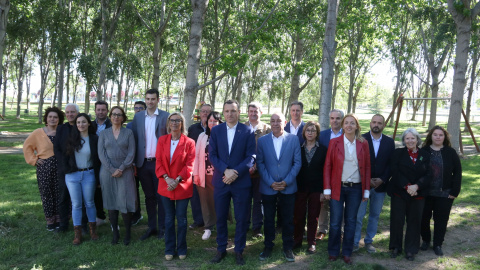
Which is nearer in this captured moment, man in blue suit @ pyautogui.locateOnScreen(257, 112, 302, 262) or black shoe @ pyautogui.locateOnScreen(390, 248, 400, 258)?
man in blue suit @ pyautogui.locateOnScreen(257, 112, 302, 262)

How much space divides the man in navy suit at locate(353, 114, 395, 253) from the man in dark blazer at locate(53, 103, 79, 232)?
4392 millimetres

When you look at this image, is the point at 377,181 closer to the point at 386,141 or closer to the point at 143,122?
the point at 386,141

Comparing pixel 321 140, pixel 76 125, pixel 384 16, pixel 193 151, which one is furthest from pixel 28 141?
pixel 384 16

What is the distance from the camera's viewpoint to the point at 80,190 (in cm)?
530

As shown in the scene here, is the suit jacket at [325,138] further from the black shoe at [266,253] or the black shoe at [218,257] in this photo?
the black shoe at [218,257]

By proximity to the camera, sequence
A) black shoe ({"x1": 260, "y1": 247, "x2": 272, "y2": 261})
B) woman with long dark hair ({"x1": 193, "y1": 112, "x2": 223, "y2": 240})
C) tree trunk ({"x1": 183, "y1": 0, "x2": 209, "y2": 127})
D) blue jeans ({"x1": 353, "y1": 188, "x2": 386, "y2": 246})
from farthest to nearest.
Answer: tree trunk ({"x1": 183, "y1": 0, "x2": 209, "y2": 127}), woman with long dark hair ({"x1": 193, "y1": 112, "x2": 223, "y2": 240}), blue jeans ({"x1": 353, "y1": 188, "x2": 386, "y2": 246}), black shoe ({"x1": 260, "y1": 247, "x2": 272, "y2": 261})

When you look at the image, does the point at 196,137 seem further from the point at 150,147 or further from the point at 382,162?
the point at 382,162

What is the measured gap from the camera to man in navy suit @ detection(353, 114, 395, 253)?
5094 millimetres

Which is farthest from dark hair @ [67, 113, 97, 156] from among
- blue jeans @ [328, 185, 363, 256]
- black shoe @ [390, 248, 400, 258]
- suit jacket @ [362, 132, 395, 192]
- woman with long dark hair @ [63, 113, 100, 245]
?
black shoe @ [390, 248, 400, 258]

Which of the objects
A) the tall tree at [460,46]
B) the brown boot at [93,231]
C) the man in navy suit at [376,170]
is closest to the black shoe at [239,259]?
the man in navy suit at [376,170]

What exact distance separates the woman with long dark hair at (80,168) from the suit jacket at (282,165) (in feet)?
8.20

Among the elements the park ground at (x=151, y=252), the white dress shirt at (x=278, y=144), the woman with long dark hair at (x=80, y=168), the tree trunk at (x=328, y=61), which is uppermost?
the tree trunk at (x=328, y=61)

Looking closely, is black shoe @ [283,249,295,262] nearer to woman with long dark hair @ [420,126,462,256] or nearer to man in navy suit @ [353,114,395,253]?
man in navy suit @ [353,114,395,253]

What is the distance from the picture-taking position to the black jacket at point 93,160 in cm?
515
